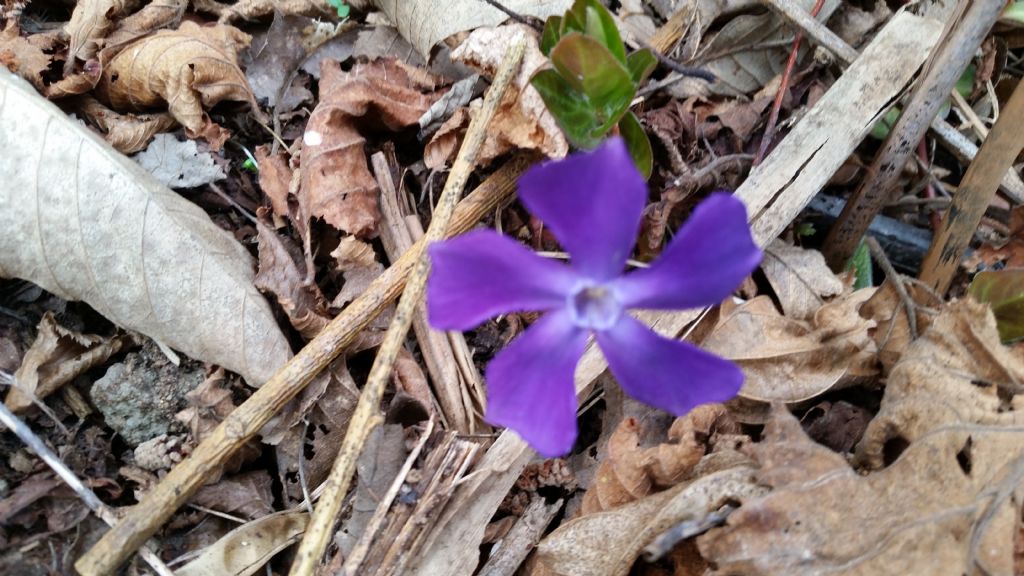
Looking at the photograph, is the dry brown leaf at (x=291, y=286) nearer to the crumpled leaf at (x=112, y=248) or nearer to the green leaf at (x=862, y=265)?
the crumpled leaf at (x=112, y=248)

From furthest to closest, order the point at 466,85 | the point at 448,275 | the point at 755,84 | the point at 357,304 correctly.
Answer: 1. the point at 755,84
2. the point at 466,85
3. the point at 357,304
4. the point at 448,275

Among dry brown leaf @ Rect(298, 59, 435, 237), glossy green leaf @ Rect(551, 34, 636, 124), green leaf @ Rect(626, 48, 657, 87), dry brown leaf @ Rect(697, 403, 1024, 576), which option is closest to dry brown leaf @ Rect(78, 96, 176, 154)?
dry brown leaf @ Rect(298, 59, 435, 237)

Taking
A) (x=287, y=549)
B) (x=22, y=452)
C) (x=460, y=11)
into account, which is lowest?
(x=287, y=549)

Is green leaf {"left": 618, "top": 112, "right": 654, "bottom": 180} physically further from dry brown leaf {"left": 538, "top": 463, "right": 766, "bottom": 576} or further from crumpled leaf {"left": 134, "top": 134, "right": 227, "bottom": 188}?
crumpled leaf {"left": 134, "top": 134, "right": 227, "bottom": 188}

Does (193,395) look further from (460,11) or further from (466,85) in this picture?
(460,11)

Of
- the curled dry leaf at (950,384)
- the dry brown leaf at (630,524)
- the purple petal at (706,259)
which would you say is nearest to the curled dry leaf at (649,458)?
the dry brown leaf at (630,524)

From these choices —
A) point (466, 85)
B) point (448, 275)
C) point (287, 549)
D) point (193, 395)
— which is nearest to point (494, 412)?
point (448, 275)
